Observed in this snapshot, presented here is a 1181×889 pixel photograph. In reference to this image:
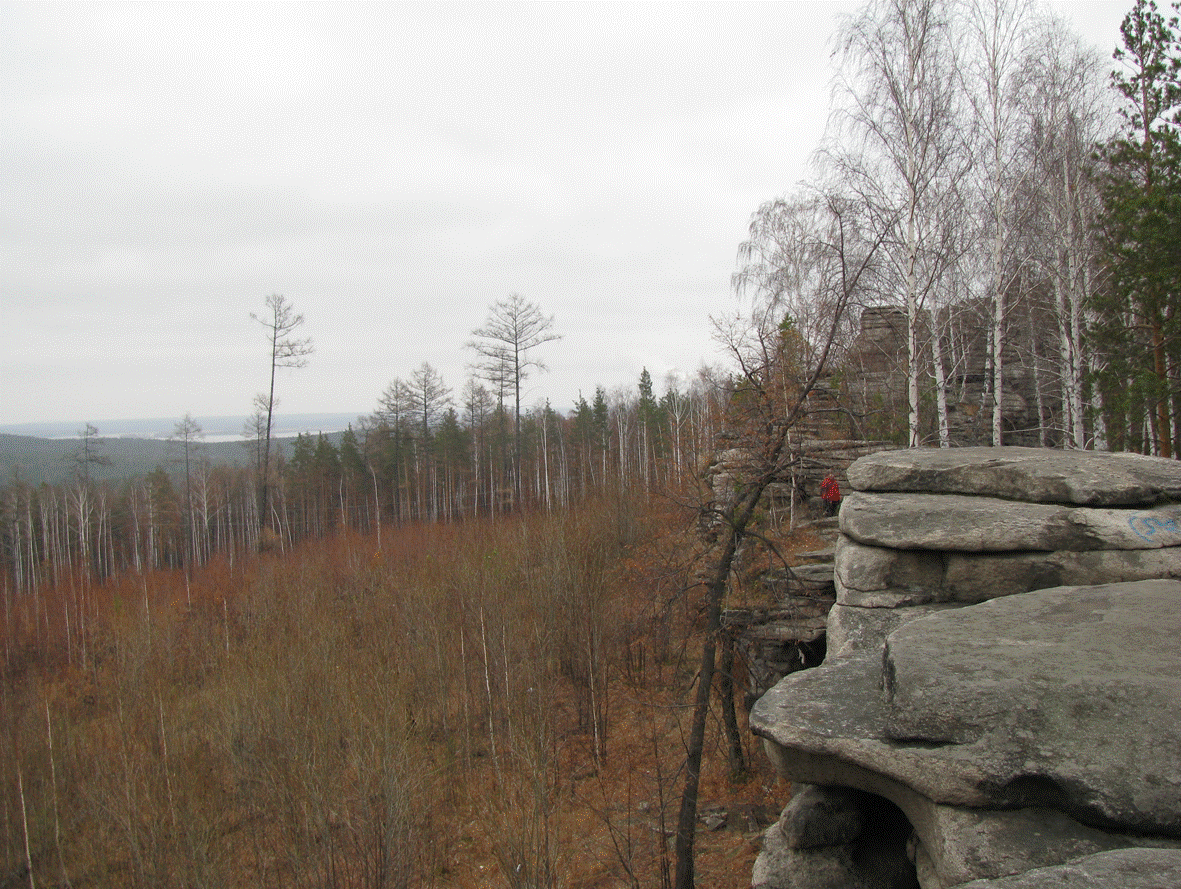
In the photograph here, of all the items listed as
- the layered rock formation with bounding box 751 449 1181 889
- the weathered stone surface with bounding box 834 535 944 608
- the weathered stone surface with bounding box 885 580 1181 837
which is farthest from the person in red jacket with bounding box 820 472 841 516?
the weathered stone surface with bounding box 885 580 1181 837

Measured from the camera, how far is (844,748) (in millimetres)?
4816

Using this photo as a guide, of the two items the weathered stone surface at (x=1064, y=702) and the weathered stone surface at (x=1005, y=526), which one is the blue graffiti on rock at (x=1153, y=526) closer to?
the weathered stone surface at (x=1005, y=526)

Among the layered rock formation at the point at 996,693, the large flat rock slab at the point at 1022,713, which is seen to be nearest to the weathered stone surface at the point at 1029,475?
the layered rock formation at the point at 996,693

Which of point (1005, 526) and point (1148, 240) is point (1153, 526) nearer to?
point (1005, 526)

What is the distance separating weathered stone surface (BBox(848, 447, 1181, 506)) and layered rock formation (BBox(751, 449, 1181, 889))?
2cm

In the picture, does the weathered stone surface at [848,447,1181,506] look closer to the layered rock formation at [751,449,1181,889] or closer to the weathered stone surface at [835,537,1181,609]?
the layered rock formation at [751,449,1181,889]

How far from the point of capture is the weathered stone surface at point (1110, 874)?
298 cm

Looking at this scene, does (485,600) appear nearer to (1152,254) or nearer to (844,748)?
(844,748)

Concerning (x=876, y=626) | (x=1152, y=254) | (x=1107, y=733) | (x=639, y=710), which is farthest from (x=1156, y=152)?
(x=639, y=710)

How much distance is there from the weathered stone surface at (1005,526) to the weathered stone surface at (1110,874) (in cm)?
428

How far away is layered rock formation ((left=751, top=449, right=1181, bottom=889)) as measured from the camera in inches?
152

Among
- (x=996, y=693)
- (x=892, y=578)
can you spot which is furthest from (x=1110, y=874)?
(x=892, y=578)

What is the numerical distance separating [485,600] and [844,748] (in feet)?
35.3

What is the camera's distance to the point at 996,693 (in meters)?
4.34
